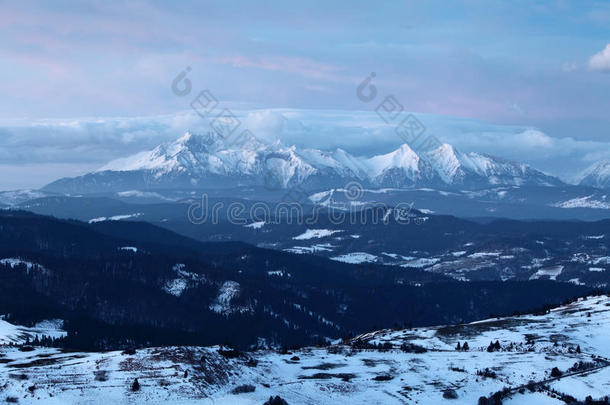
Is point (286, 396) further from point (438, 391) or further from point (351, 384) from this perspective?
→ point (438, 391)

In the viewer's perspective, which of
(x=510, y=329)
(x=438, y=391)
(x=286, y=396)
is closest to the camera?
(x=286, y=396)

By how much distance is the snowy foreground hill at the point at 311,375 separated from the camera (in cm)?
11488

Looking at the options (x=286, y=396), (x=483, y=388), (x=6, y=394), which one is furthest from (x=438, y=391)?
(x=6, y=394)

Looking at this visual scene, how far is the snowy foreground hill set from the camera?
114875mm

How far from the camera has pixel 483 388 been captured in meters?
129

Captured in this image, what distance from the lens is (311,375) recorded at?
5256 inches

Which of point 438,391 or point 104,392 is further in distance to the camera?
point 438,391

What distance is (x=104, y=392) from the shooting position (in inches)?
4449

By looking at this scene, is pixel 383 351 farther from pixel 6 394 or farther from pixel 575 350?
pixel 6 394

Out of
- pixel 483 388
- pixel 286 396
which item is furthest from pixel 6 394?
pixel 483 388

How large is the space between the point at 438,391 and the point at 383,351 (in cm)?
3563

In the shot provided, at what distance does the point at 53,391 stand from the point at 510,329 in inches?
4619

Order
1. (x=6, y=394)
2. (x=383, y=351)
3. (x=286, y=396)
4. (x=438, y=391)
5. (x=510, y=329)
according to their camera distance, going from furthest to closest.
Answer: (x=510, y=329) → (x=383, y=351) → (x=438, y=391) → (x=286, y=396) → (x=6, y=394)

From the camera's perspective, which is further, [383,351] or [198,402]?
[383,351]
